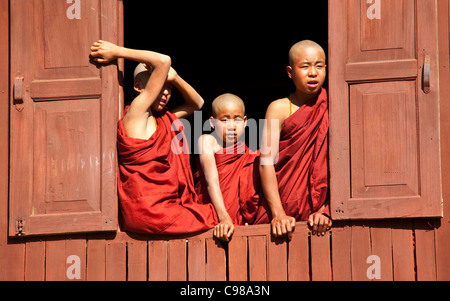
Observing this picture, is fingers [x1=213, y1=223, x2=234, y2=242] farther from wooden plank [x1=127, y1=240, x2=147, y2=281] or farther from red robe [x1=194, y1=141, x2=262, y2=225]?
wooden plank [x1=127, y1=240, x2=147, y2=281]

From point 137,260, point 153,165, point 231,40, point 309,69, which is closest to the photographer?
point 137,260

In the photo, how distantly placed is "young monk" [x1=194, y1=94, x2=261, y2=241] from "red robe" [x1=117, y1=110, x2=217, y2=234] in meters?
0.15

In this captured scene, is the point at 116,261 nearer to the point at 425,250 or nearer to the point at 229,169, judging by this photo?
the point at 229,169

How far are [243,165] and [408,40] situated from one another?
1629 mm

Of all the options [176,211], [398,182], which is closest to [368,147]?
[398,182]

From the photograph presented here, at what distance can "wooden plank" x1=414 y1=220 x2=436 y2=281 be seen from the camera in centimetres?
821

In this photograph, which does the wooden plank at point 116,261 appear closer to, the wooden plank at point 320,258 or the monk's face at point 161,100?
the monk's face at point 161,100

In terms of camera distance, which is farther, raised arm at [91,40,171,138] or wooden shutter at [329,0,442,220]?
raised arm at [91,40,171,138]

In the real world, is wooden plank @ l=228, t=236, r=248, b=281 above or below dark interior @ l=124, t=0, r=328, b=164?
below

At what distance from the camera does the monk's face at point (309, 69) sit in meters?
8.88

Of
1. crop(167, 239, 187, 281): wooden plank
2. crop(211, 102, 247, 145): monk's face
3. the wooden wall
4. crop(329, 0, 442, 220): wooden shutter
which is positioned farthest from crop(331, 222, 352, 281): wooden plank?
crop(211, 102, 247, 145): monk's face

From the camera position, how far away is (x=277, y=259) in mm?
8453

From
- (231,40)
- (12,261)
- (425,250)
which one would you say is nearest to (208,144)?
(12,261)

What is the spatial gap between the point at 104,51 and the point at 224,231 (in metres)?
1.66
